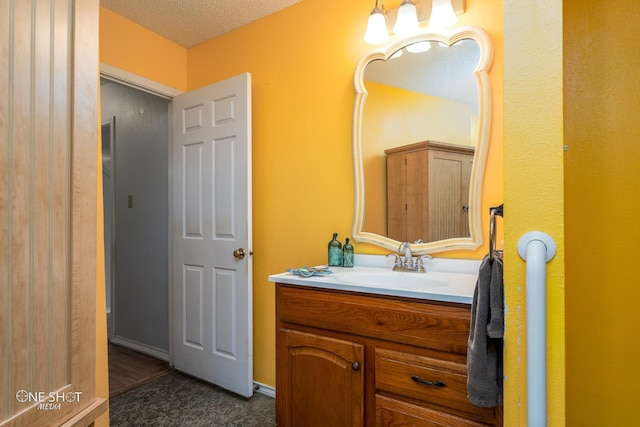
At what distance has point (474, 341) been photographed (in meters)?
0.88

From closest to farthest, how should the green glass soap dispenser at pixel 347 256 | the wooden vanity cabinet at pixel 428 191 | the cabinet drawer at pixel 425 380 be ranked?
the cabinet drawer at pixel 425 380 → the wooden vanity cabinet at pixel 428 191 → the green glass soap dispenser at pixel 347 256

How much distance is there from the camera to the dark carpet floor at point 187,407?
1884 millimetres

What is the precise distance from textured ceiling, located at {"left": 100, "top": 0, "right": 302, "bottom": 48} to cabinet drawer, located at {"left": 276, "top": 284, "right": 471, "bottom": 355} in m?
1.79

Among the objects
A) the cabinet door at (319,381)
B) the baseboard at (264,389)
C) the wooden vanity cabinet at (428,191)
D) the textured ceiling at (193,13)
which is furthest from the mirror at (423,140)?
the baseboard at (264,389)

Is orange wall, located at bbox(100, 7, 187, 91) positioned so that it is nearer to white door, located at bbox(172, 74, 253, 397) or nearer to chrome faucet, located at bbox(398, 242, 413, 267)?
white door, located at bbox(172, 74, 253, 397)

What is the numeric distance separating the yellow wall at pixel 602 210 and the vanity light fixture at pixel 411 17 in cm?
90

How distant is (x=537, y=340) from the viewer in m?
0.54

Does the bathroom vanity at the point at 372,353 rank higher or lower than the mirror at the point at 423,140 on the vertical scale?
lower

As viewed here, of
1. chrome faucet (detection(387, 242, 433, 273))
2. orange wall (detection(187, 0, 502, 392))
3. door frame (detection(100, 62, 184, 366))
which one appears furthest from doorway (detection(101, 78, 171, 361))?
chrome faucet (detection(387, 242, 433, 273))

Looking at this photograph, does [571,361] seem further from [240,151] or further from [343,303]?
[240,151]

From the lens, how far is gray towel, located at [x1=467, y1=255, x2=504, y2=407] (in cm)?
82

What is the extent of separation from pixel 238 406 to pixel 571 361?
184 centimetres

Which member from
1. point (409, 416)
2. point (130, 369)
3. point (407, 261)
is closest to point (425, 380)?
point (409, 416)

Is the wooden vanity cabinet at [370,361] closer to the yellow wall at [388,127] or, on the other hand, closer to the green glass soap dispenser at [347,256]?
the green glass soap dispenser at [347,256]
